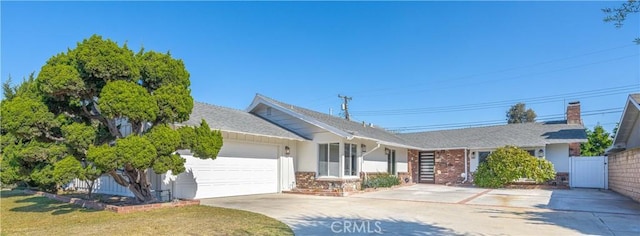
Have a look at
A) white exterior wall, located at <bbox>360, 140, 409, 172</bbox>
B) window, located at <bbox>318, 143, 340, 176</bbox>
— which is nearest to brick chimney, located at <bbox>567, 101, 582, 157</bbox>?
white exterior wall, located at <bbox>360, 140, 409, 172</bbox>

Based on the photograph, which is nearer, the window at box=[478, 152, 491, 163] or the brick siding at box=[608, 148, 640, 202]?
the brick siding at box=[608, 148, 640, 202]

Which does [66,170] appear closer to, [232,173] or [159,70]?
[159,70]

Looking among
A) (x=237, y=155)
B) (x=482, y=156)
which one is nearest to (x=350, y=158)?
(x=237, y=155)

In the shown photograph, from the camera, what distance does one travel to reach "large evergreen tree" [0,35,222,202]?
834 centimetres

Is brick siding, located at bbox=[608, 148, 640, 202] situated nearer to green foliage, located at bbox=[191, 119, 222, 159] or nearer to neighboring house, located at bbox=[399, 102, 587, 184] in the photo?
neighboring house, located at bbox=[399, 102, 587, 184]

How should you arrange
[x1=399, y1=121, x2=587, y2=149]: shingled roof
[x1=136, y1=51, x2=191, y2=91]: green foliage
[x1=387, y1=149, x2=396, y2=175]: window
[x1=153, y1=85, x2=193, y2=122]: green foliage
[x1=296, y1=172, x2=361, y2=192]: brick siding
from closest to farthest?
[x1=153, y1=85, x2=193, y2=122]: green foliage < [x1=136, y1=51, x2=191, y2=91]: green foliage < [x1=296, y1=172, x2=361, y2=192]: brick siding < [x1=399, y1=121, x2=587, y2=149]: shingled roof < [x1=387, y1=149, x2=396, y2=175]: window

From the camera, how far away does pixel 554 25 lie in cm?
1374

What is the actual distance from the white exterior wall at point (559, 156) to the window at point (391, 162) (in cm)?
783

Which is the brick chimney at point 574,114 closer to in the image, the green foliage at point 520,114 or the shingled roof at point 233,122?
the shingled roof at point 233,122

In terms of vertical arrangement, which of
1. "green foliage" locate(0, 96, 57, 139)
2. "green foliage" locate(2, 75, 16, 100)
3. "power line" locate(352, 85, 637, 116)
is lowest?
"green foliage" locate(0, 96, 57, 139)

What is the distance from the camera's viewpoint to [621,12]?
5.16 meters

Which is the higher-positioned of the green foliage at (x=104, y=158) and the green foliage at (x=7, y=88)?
the green foliage at (x=7, y=88)

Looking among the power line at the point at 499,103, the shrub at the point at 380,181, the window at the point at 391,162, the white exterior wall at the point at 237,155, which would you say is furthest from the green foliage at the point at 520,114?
the white exterior wall at the point at 237,155

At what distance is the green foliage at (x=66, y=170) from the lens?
8.10 metres
